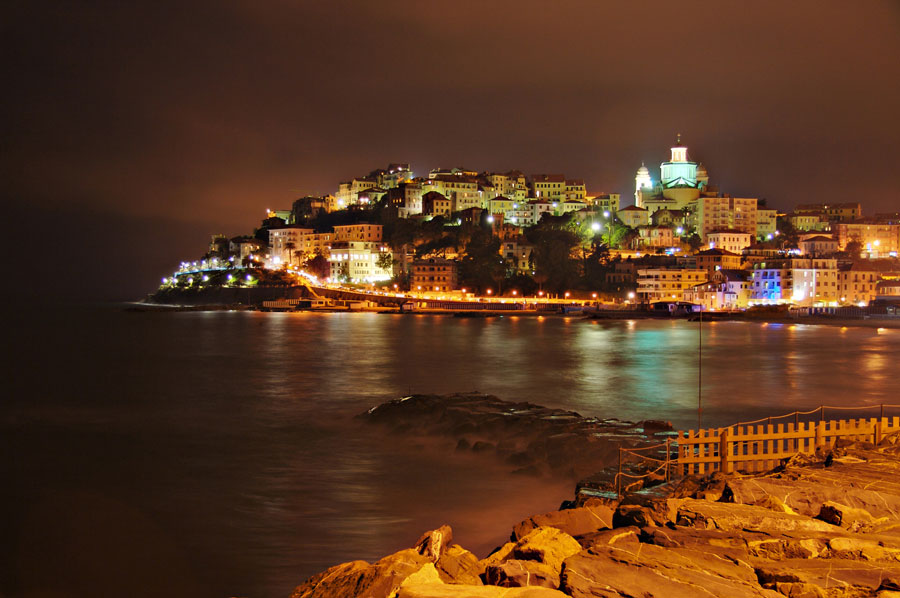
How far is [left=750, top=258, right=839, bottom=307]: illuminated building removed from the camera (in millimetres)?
75562

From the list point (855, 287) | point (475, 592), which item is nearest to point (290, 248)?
point (855, 287)

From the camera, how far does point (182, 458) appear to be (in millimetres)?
14062

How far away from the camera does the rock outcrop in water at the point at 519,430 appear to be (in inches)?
468

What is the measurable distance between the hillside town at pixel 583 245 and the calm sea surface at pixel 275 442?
34952mm

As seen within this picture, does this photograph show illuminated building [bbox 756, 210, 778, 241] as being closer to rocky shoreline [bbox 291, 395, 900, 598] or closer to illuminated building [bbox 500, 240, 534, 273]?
illuminated building [bbox 500, 240, 534, 273]

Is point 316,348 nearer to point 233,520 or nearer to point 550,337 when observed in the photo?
point 550,337

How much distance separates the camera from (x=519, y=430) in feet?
45.8

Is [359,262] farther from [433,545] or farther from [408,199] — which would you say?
[433,545]

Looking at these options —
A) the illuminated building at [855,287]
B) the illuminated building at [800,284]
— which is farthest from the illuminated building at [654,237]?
the illuminated building at [855,287]

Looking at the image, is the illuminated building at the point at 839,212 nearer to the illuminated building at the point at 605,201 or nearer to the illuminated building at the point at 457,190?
the illuminated building at the point at 605,201

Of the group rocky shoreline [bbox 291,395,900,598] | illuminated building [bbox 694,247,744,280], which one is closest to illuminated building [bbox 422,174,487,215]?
illuminated building [bbox 694,247,744,280]

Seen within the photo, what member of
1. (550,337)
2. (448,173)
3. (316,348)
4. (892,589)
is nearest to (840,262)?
(550,337)

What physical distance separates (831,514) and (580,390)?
19.9 m

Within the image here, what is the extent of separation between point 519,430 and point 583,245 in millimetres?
78782
